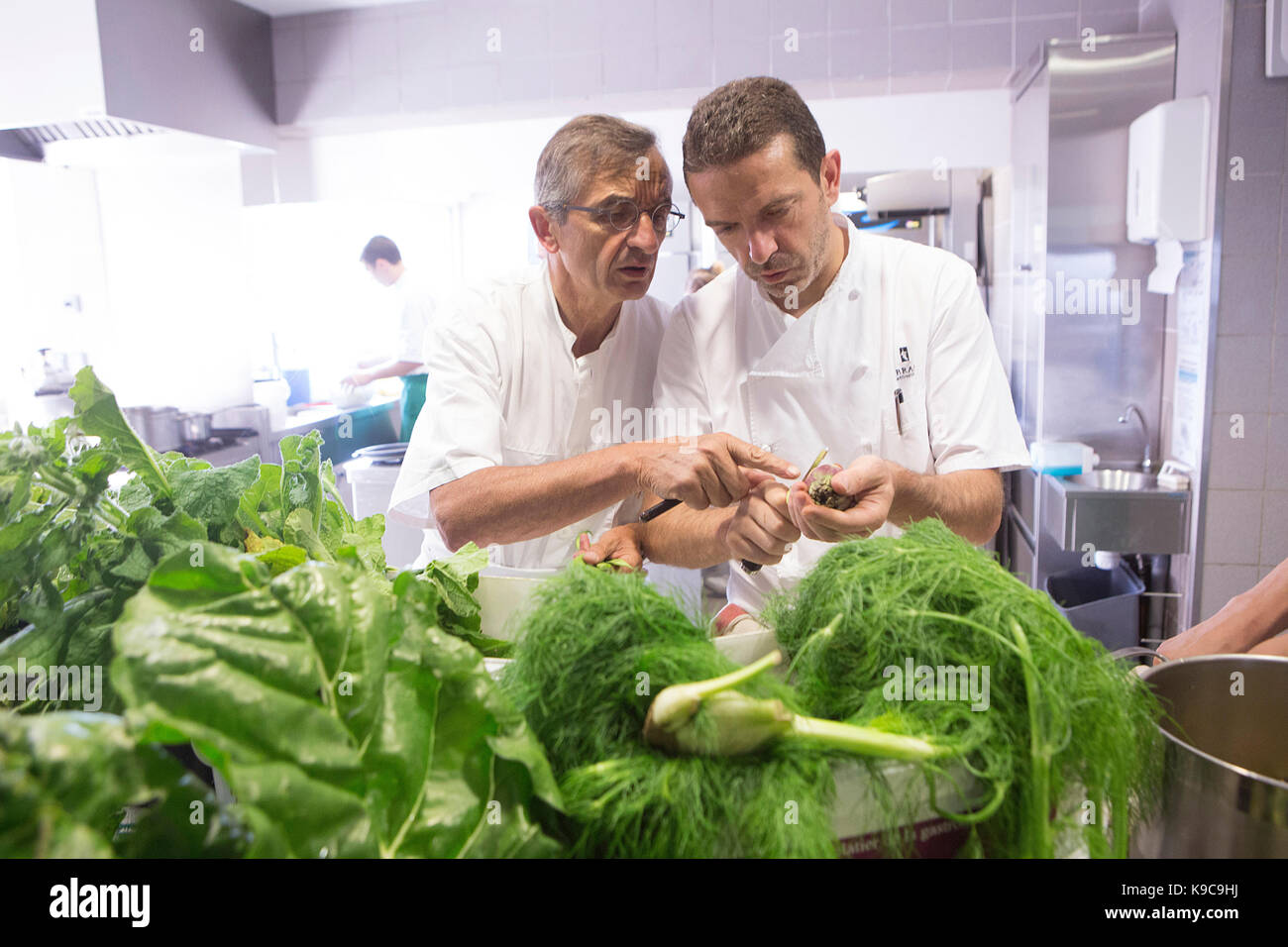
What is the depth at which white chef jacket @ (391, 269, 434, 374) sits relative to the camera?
475 cm

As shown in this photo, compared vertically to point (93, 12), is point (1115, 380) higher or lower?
lower

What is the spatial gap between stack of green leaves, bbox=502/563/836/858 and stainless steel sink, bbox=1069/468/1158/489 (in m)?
2.91

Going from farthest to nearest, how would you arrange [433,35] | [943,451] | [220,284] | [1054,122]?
[220,284]
[433,35]
[1054,122]
[943,451]

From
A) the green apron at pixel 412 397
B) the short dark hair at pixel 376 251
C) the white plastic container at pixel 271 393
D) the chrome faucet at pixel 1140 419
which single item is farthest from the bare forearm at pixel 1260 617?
the short dark hair at pixel 376 251

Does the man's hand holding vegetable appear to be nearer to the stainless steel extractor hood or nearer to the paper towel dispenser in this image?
the paper towel dispenser

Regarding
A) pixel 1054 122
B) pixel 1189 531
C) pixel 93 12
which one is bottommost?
pixel 1189 531

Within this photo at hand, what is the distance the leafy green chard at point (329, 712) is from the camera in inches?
19.0

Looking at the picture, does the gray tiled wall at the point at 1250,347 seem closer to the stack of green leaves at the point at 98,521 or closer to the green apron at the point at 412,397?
the stack of green leaves at the point at 98,521

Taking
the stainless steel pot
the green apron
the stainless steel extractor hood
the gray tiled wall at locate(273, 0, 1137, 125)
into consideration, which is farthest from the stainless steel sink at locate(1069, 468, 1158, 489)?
the stainless steel extractor hood

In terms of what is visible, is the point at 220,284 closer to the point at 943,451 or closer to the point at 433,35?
the point at 433,35

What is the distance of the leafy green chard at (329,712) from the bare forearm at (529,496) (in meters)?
0.86

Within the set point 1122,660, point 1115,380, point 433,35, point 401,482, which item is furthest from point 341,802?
point 433,35

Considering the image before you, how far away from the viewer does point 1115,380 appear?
327 centimetres

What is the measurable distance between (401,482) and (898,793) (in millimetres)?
1279
